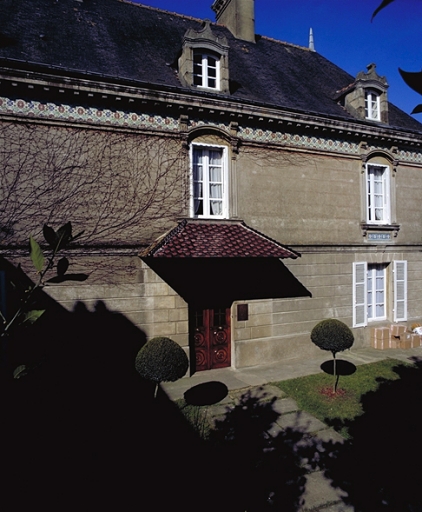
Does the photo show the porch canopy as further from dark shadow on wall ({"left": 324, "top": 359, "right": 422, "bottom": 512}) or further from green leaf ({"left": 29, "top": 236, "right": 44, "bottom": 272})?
green leaf ({"left": 29, "top": 236, "right": 44, "bottom": 272})

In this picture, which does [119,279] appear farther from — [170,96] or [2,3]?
[2,3]

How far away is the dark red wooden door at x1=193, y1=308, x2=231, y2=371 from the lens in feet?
31.5

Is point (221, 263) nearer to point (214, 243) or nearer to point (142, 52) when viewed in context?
point (214, 243)

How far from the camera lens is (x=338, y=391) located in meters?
7.93

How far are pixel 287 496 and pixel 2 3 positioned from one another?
45.3 ft

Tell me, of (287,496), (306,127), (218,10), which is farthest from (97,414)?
(218,10)

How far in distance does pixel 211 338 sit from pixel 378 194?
7.86 meters

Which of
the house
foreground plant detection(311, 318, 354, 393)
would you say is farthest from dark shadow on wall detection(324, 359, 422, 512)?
the house

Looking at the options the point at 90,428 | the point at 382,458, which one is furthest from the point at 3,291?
the point at 382,458

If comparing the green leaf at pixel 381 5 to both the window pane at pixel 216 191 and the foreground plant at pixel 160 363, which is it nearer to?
the foreground plant at pixel 160 363

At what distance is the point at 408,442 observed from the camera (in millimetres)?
5840

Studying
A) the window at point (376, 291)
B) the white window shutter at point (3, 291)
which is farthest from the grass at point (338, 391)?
the white window shutter at point (3, 291)

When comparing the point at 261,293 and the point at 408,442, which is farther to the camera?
the point at 261,293

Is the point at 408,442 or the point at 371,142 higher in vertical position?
the point at 371,142
